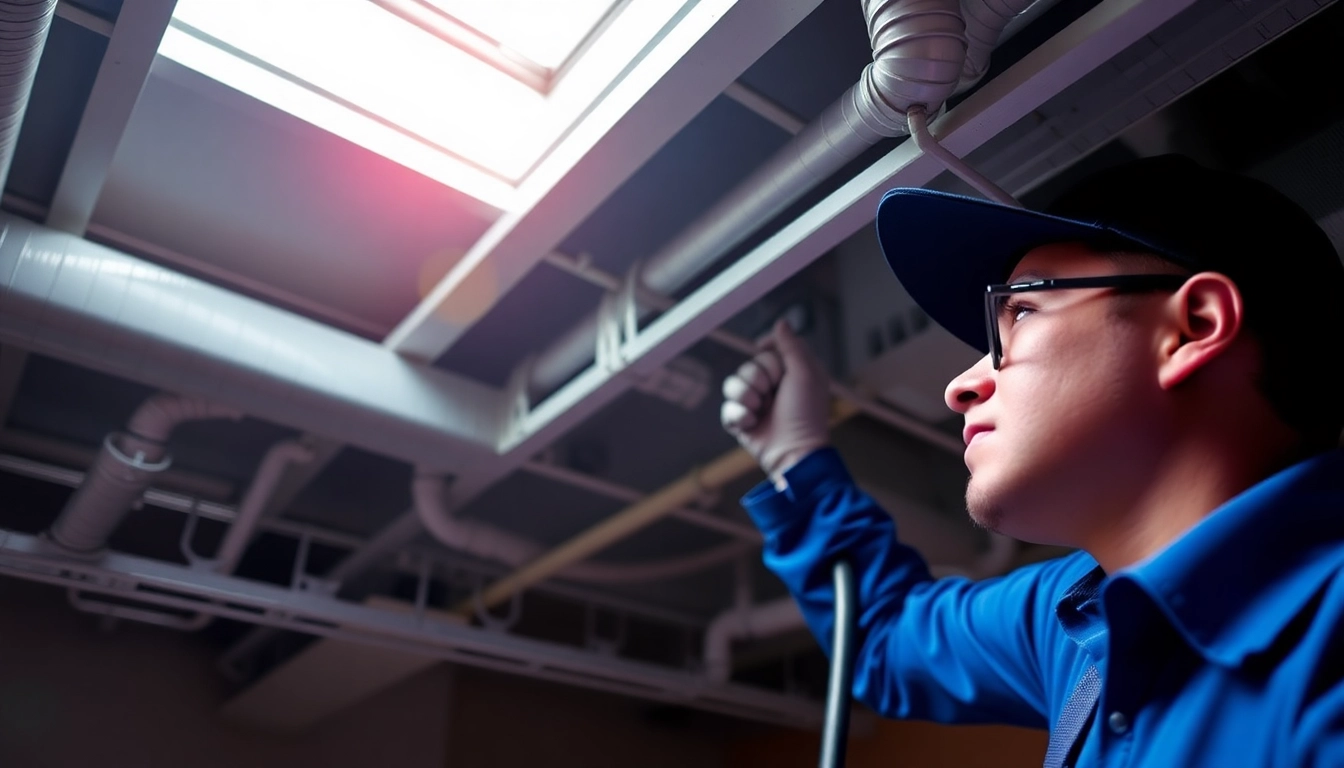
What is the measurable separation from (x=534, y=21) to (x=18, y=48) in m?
0.71

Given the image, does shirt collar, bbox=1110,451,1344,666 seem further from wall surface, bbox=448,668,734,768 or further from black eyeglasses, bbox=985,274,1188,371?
wall surface, bbox=448,668,734,768

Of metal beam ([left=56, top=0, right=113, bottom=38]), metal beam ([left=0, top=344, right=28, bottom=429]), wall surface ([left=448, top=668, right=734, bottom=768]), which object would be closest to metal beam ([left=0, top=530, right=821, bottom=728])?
metal beam ([left=0, top=344, right=28, bottom=429])

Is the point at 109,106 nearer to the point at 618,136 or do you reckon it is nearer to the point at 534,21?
the point at 534,21

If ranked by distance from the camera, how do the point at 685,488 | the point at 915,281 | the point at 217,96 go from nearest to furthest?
1. the point at 915,281
2. the point at 217,96
3. the point at 685,488

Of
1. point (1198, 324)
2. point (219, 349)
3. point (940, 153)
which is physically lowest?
point (1198, 324)

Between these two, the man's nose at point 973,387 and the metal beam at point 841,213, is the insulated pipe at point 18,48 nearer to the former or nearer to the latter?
the metal beam at point 841,213

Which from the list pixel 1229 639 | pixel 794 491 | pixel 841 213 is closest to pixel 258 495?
pixel 794 491

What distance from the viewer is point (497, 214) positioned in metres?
1.82

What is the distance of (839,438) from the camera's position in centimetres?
272

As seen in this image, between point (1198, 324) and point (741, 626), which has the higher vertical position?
point (741, 626)

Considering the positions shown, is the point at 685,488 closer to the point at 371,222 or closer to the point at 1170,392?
the point at 371,222

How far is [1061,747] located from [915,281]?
532mm

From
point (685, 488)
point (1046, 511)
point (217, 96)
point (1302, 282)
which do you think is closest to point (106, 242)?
point (217, 96)

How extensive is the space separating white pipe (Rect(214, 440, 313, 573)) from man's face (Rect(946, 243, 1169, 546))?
1882 millimetres
